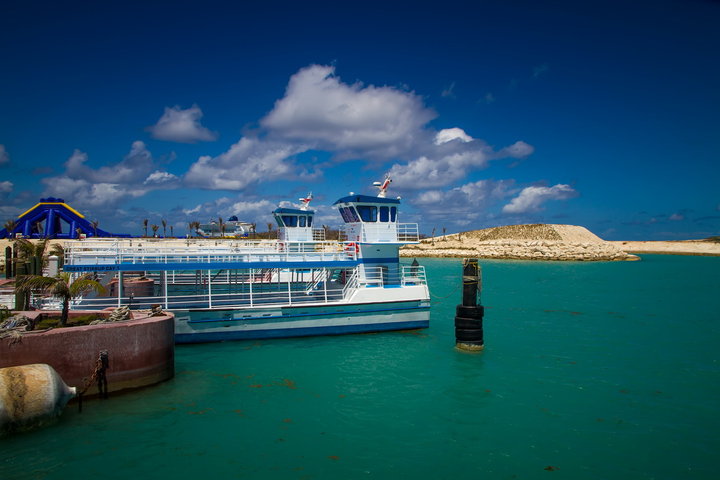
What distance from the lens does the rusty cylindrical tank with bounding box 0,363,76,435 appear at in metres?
10.0

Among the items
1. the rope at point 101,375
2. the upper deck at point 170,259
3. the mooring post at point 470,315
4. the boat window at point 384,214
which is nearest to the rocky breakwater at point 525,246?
the boat window at point 384,214

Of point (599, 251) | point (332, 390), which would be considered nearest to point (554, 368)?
point (332, 390)

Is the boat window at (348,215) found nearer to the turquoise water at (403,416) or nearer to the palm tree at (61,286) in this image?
the turquoise water at (403,416)

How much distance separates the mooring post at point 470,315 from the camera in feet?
60.5

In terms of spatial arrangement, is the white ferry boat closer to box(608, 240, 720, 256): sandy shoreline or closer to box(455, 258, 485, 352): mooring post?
box(455, 258, 485, 352): mooring post

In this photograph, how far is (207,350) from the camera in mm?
18125

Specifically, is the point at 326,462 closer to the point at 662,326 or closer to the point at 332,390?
the point at 332,390

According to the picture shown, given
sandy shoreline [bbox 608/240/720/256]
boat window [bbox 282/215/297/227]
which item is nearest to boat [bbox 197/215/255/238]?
boat window [bbox 282/215/297/227]

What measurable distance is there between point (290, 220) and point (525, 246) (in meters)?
78.5

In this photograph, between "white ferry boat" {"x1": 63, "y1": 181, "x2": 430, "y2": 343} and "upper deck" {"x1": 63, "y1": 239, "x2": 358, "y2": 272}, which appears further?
"white ferry boat" {"x1": 63, "y1": 181, "x2": 430, "y2": 343}

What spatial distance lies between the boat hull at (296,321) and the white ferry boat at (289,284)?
1.7 inches

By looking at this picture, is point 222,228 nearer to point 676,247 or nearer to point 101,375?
point 101,375

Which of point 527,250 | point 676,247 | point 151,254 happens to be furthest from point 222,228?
point 676,247

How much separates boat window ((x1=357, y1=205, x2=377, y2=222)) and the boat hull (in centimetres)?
451
